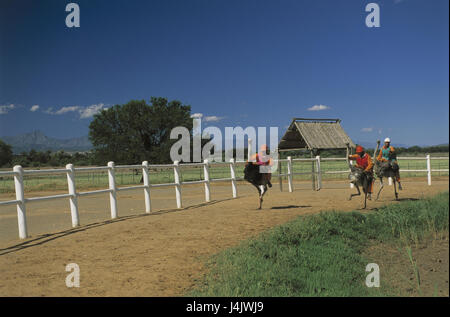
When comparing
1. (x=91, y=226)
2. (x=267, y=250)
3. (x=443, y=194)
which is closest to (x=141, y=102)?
(x=91, y=226)

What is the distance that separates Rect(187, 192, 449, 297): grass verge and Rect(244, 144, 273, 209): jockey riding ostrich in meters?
2.71

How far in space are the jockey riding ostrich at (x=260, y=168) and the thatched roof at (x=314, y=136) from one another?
8640 mm

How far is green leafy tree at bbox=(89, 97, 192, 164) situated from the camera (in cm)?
4125

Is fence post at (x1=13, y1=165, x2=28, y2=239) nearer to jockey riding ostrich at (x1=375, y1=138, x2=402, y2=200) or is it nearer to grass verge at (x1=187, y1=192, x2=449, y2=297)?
grass verge at (x1=187, y1=192, x2=449, y2=297)

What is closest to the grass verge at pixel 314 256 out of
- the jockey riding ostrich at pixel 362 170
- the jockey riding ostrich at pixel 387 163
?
the jockey riding ostrich at pixel 362 170

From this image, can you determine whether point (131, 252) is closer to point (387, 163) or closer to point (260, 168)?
point (260, 168)

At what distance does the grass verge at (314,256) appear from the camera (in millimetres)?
4434

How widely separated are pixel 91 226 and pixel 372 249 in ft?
21.0

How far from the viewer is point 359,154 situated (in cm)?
1069

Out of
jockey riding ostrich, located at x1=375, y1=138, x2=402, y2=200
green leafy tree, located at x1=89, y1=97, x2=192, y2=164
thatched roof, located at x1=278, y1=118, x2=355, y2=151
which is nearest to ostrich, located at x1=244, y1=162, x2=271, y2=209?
jockey riding ostrich, located at x1=375, y1=138, x2=402, y2=200

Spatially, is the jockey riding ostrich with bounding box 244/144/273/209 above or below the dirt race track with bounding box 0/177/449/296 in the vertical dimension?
above

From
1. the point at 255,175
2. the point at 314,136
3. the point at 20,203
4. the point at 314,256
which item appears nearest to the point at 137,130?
the point at 314,136
